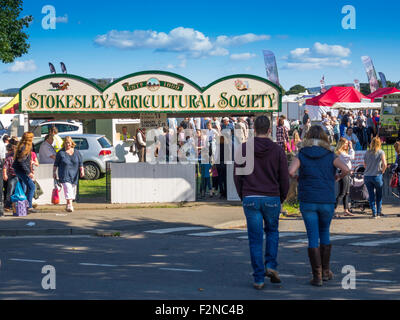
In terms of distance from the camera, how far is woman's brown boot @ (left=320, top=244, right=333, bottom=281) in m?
8.34

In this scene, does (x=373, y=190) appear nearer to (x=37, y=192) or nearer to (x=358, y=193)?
(x=358, y=193)

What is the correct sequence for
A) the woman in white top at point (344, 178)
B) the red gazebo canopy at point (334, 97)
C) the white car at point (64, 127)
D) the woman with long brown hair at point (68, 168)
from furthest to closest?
the red gazebo canopy at point (334, 97) < the white car at point (64, 127) < the woman with long brown hair at point (68, 168) < the woman in white top at point (344, 178)

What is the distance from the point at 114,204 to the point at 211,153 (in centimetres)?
328

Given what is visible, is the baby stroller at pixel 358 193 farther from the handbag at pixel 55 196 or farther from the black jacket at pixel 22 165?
the black jacket at pixel 22 165

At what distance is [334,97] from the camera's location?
134 feet

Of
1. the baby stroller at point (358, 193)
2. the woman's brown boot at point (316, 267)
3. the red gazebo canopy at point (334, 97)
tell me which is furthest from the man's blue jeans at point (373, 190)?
the red gazebo canopy at point (334, 97)

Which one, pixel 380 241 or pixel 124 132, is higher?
pixel 124 132

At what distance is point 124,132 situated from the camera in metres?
29.1

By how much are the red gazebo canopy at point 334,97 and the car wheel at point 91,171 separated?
19979mm

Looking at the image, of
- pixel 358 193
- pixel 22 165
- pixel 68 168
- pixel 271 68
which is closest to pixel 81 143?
pixel 68 168

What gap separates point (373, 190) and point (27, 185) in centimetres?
779

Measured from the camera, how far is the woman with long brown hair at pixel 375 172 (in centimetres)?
1551
